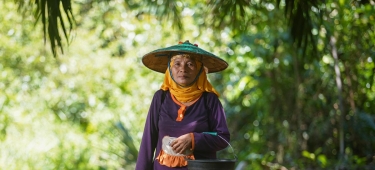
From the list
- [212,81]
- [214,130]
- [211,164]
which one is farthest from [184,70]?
[212,81]

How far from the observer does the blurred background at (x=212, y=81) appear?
512 cm

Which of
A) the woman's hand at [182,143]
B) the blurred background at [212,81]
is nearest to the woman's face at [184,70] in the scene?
the woman's hand at [182,143]

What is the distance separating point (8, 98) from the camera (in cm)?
743

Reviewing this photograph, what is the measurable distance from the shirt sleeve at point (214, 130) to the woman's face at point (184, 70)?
0.46ft

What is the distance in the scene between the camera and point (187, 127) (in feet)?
9.59

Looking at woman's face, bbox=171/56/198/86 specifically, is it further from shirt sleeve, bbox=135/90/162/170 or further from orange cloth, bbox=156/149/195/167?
orange cloth, bbox=156/149/195/167

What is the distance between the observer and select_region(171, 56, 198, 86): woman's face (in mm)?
2990

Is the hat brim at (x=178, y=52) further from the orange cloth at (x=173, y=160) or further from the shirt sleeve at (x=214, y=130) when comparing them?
the orange cloth at (x=173, y=160)

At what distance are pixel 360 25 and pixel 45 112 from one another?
4317mm

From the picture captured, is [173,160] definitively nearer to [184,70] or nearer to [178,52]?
[184,70]

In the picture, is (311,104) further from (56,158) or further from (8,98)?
(8,98)

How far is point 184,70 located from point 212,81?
12.8ft

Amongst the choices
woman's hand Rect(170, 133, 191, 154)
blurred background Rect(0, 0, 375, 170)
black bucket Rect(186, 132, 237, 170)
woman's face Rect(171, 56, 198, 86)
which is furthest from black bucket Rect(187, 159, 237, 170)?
blurred background Rect(0, 0, 375, 170)

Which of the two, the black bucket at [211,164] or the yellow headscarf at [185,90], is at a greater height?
the yellow headscarf at [185,90]
